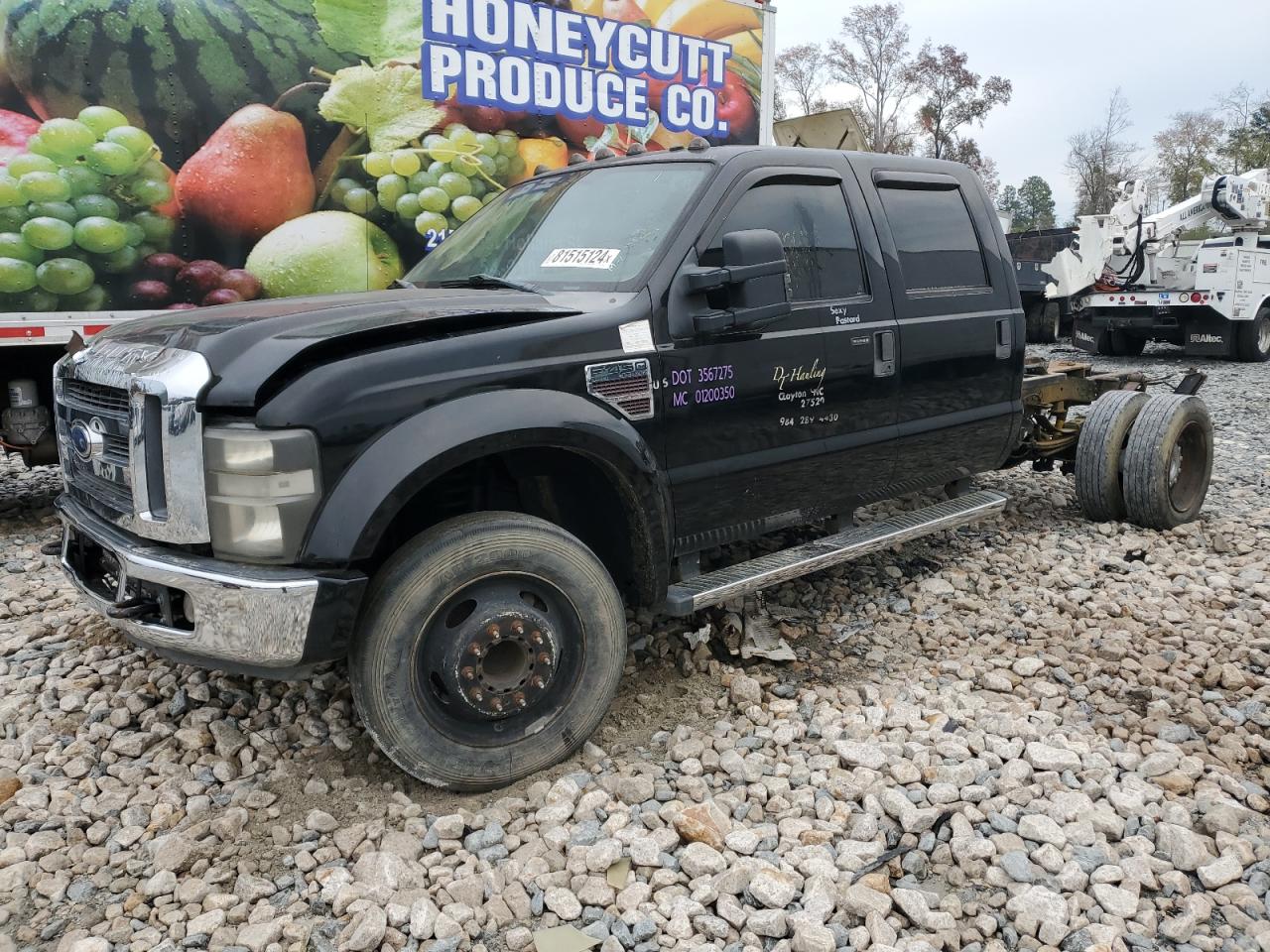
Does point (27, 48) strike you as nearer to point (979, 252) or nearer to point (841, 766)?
point (979, 252)

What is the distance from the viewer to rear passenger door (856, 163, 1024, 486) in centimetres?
421

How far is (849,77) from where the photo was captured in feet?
127

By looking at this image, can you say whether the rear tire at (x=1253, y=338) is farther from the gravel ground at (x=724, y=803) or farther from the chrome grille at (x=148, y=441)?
the chrome grille at (x=148, y=441)

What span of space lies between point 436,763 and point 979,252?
345 cm

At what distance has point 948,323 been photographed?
4.34 m

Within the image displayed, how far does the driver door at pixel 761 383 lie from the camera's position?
11.1 feet

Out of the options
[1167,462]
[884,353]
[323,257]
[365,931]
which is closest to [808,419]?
[884,353]

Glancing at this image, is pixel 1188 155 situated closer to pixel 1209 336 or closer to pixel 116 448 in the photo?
pixel 1209 336

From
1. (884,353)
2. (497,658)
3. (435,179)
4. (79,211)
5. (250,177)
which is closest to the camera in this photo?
(497,658)

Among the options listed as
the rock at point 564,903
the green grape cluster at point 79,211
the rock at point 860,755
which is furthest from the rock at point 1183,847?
the green grape cluster at point 79,211

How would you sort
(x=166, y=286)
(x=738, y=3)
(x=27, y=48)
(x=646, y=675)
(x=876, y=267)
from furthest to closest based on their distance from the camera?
(x=738, y=3) → (x=166, y=286) → (x=27, y=48) → (x=876, y=267) → (x=646, y=675)

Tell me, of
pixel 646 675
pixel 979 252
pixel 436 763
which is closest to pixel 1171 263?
pixel 979 252

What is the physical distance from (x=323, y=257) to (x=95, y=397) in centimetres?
311

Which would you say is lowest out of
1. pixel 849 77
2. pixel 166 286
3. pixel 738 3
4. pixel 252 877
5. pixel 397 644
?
pixel 252 877
